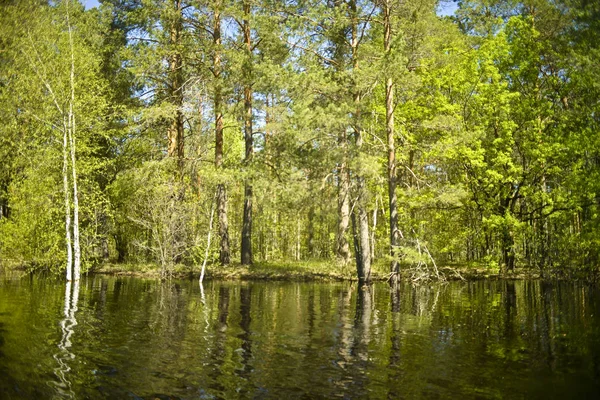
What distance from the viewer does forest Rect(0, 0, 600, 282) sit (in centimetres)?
1920

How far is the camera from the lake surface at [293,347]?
6.43 meters

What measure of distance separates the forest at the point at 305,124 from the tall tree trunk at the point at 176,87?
6.3 inches

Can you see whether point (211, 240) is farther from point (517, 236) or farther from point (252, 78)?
point (517, 236)

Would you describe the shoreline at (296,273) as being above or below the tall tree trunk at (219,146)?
below

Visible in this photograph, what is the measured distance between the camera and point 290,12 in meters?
20.2

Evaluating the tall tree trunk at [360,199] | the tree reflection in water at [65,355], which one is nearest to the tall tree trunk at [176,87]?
the tall tree trunk at [360,199]

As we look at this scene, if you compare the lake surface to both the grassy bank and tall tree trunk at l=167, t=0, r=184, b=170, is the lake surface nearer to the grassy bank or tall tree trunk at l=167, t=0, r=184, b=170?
the grassy bank

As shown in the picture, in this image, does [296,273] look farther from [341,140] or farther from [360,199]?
[341,140]

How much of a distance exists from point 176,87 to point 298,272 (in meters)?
12.4

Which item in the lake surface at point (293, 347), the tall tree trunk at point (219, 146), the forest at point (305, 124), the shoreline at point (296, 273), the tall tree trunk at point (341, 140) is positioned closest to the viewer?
the lake surface at point (293, 347)

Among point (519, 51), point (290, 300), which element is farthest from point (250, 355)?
point (519, 51)

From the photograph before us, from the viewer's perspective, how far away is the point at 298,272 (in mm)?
25531

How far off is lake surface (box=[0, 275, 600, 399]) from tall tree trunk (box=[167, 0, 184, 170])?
42.8 ft

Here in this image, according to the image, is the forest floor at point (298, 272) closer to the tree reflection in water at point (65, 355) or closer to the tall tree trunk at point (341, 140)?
the tall tree trunk at point (341, 140)
